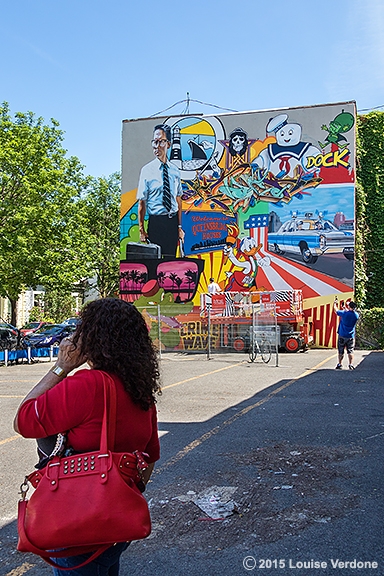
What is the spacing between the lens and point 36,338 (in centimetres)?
2820

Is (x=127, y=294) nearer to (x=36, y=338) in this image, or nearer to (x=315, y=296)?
(x=36, y=338)

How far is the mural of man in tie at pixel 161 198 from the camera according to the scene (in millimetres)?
29750

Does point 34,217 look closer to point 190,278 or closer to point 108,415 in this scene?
point 190,278

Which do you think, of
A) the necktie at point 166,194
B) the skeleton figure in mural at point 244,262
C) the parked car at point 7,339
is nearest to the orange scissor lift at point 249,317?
the skeleton figure in mural at point 244,262

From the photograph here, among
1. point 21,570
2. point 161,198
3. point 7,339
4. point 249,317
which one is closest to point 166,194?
point 161,198

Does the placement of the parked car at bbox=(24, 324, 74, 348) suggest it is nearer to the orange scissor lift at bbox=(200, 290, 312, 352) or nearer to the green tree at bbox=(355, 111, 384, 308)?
the orange scissor lift at bbox=(200, 290, 312, 352)

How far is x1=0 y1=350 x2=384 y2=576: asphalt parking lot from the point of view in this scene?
168 inches

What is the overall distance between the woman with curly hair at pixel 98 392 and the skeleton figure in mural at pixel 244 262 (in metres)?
25.6

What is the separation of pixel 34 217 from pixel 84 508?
23.9 m

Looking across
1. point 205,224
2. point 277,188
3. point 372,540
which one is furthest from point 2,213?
point 372,540

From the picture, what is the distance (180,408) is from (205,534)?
5764 millimetres

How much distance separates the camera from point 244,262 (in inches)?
1125

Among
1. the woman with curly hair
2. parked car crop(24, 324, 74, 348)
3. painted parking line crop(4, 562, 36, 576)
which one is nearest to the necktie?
parked car crop(24, 324, 74, 348)

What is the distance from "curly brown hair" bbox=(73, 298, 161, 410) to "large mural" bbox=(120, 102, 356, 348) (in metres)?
23.3
